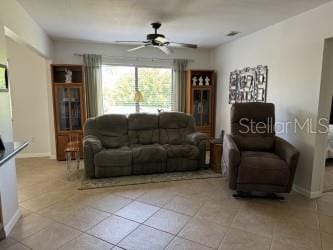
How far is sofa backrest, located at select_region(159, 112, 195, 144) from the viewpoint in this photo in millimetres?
4445

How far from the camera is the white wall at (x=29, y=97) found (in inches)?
182

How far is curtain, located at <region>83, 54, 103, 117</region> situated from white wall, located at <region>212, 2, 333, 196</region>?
308 cm

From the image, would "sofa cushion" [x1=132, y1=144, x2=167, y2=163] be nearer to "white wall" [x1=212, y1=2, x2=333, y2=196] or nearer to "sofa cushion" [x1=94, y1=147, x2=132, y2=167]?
"sofa cushion" [x1=94, y1=147, x2=132, y2=167]

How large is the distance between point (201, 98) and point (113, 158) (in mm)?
2745

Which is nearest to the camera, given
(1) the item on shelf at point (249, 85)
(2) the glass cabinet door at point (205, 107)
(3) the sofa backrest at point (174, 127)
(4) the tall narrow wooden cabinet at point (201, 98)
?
(1) the item on shelf at point (249, 85)

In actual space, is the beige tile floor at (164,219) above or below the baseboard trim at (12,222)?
below

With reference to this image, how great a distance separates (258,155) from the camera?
318 centimetres

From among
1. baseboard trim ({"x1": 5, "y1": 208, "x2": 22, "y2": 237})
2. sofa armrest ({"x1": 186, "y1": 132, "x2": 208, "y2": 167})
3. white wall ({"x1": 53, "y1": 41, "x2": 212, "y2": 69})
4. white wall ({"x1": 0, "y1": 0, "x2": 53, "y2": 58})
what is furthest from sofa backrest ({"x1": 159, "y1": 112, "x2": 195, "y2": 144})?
baseboard trim ({"x1": 5, "y1": 208, "x2": 22, "y2": 237})

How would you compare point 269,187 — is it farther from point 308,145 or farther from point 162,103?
point 162,103

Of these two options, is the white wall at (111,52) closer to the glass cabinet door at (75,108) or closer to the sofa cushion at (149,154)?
the glass cabinet door at (75,108)

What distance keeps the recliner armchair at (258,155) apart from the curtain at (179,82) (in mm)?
2075

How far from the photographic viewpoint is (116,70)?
520 centimetres

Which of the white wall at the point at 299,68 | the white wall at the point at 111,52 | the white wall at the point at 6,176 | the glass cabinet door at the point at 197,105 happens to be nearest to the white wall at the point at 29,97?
the white wall at the point at 111,52

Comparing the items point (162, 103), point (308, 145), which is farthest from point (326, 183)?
point (162, 103)
